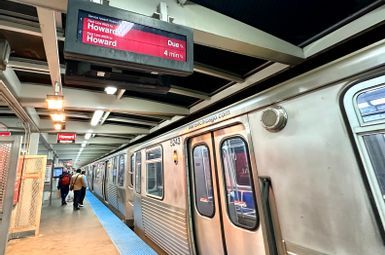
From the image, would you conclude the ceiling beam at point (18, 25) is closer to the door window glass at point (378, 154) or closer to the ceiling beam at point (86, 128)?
the door window glass at point (378, 154)

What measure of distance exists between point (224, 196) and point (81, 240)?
417 centimetres

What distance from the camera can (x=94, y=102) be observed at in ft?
15.3

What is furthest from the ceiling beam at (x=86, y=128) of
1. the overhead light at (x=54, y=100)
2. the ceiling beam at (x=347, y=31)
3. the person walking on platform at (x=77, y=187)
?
the ceiling beam at (x=347, y=31)

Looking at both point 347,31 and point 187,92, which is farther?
point 187,92

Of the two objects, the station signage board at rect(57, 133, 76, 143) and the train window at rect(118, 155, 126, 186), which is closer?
the train window at rect(118, 155, 126, 186)

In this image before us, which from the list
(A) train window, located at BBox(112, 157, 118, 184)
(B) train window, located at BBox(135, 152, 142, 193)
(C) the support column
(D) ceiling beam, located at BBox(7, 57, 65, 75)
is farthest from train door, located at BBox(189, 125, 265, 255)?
(C) the support column

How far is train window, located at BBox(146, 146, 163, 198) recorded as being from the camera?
442 cm

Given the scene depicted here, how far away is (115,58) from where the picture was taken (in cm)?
160

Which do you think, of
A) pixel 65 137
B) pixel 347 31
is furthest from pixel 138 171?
pixel 347 31

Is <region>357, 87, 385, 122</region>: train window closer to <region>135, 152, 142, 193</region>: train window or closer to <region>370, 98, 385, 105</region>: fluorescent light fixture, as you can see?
<region>370, 98, 385, 105</region>: fluorescent light fixture

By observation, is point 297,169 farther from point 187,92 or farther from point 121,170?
point 121,170

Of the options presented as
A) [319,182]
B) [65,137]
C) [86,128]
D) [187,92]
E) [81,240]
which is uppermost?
[86,128]

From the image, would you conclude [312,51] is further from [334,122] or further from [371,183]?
[371,183]

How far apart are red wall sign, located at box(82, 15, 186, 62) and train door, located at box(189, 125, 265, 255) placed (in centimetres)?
114
